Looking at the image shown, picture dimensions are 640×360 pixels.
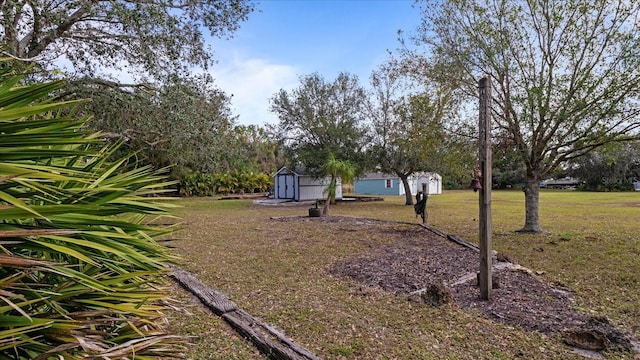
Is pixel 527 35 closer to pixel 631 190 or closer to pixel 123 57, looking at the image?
pixel 123 57

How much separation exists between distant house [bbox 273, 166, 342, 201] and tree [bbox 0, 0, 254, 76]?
1542 centimetres

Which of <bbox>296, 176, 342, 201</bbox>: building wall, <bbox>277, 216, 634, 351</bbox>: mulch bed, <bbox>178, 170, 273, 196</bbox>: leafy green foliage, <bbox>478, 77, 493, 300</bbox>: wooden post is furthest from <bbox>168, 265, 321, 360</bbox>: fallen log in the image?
<bbox>178, 170, 273, 196</bbox>: leafy green foliage

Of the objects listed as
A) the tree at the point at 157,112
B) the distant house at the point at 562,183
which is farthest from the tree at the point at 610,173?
the tree at the point at 157,112

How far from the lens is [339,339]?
3215 millimetres

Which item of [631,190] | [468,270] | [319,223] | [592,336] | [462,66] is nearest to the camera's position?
[592,336]

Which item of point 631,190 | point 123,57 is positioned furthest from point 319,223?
point 631,190

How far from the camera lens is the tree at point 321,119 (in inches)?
746

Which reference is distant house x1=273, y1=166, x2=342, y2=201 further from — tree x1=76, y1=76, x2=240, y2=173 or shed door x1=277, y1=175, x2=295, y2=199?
tree x1=76, y1=76, x2=240, y2=173

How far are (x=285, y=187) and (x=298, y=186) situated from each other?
5.06 feet

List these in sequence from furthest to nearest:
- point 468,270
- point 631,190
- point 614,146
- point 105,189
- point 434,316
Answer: point 631,190, point 614,146, point 468,270, point 434,316, point 105,189

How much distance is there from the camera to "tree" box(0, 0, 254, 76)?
6.06 m

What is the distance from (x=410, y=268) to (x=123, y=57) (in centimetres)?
675

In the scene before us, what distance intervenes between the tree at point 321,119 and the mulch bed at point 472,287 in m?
11.7

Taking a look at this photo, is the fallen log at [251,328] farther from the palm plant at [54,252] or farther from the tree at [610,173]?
the tree at [610,173]
